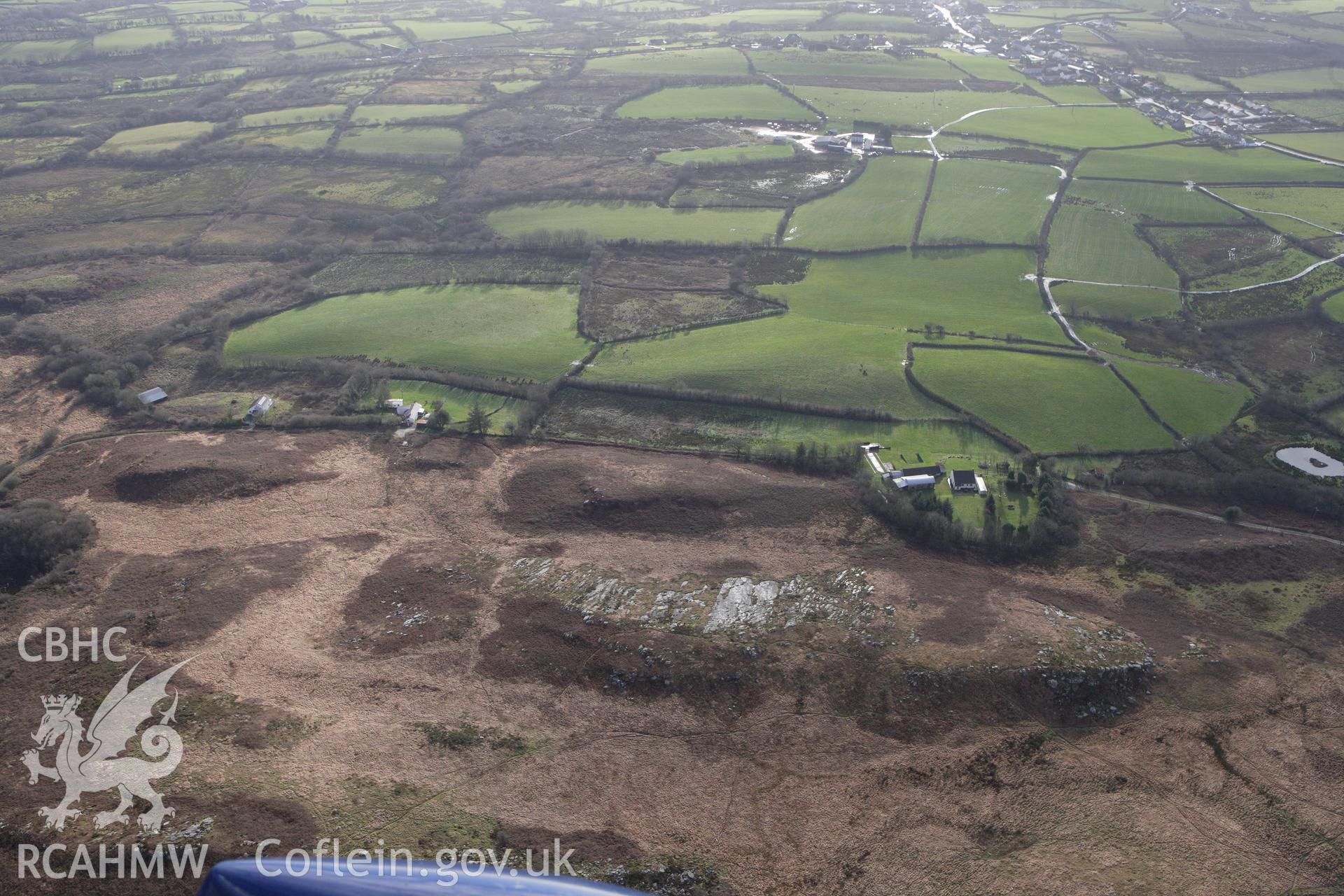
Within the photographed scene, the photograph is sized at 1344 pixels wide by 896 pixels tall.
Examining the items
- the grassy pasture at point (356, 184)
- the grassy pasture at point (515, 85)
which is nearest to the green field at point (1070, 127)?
the grassy pasture at point (515, 85)

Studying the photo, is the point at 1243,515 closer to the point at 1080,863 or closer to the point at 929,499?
the point at 929,499

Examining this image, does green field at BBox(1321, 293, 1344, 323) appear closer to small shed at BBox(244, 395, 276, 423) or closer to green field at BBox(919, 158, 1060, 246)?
green field at BBox(919, 158, 1060, 246)

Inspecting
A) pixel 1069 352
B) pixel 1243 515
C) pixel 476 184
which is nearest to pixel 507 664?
pixel 1243 515

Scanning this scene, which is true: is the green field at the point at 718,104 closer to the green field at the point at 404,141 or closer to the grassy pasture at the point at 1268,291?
the green field at the point at 404,141

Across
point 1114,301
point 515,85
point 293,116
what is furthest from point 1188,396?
point 293,116

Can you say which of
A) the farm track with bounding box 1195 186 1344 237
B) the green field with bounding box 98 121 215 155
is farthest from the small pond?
the green field with bounding box 98 121 215 155

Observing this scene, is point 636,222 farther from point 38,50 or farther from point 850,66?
point 38,50
